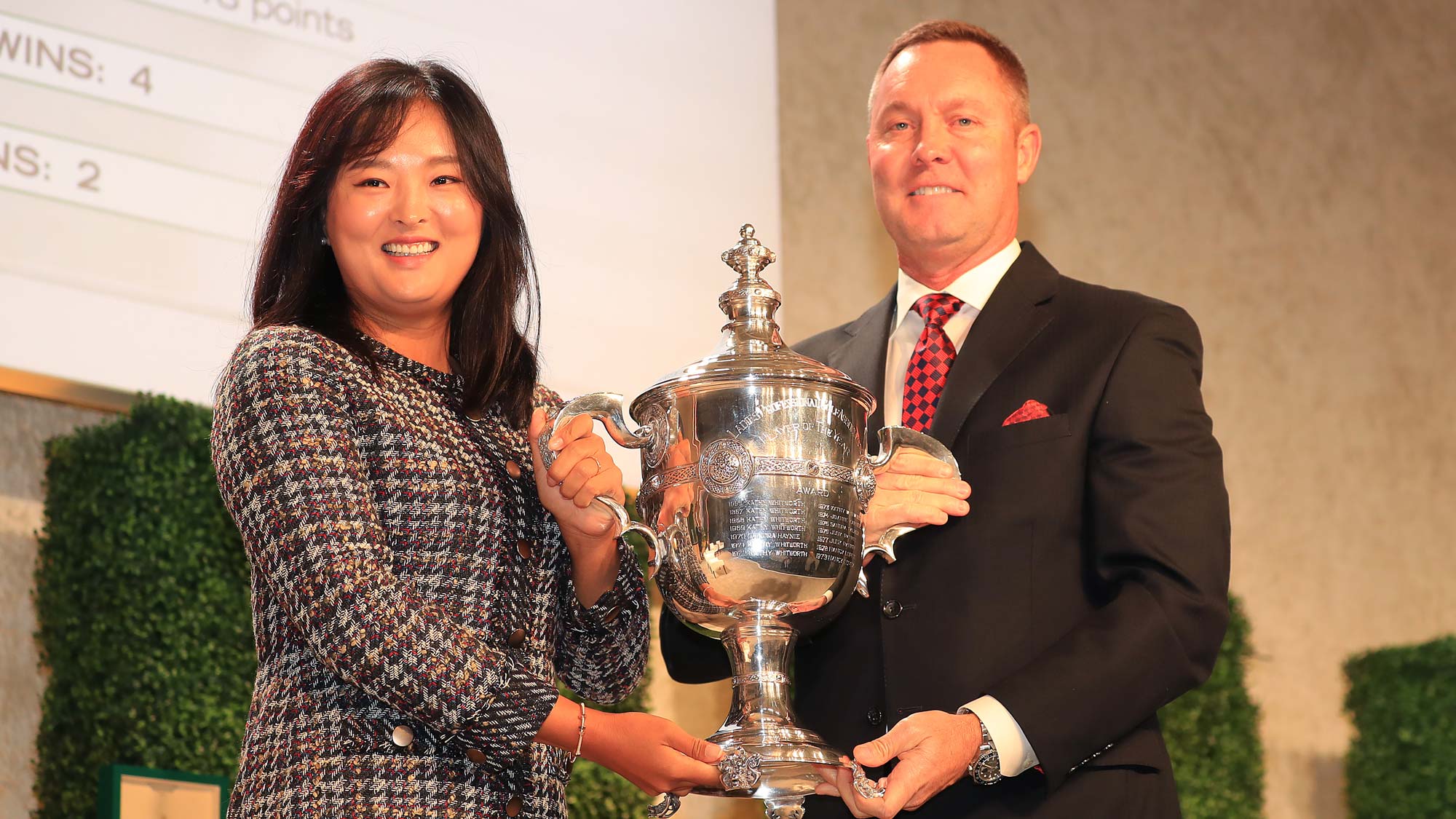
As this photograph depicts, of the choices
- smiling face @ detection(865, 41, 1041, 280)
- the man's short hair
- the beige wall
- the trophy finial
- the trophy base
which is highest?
the beige wall

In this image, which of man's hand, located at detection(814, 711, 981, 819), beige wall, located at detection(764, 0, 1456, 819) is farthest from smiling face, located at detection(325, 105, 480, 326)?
beige wall, located at detection(764, 0, 1456, 819)

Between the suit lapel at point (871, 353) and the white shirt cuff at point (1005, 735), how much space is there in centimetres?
52

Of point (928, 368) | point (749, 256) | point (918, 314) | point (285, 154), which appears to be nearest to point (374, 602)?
point (749, 256)

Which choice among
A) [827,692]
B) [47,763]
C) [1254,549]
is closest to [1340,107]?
[1254,549]

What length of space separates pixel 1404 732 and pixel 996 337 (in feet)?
8.62

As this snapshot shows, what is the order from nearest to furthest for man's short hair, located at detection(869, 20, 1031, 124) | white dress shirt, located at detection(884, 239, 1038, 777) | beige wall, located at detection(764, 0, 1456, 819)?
white dress shirt, located at detection(884, 239, 1038, 777), man's short hair, located at detection(869, 20, 1031, 124), beige wall, located at detection(764, 0, 1456, 819)

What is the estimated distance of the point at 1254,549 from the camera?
5352 mm

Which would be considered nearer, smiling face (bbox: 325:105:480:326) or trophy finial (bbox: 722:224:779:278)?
smiling face (bbox: 325:105:480:326)

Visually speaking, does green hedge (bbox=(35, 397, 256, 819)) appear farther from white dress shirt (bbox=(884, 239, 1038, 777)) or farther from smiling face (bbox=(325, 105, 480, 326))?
white dress shirt (bbox=(884, 239, 1038, 777))

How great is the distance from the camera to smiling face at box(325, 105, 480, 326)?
1.79 m

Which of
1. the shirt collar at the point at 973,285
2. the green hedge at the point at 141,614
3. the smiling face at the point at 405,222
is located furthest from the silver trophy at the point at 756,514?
the green hedge at the point at 141,614

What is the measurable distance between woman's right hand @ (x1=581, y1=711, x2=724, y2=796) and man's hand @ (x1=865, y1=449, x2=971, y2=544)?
408 mm

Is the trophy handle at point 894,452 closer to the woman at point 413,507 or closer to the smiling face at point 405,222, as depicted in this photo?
the woman at point 413,507

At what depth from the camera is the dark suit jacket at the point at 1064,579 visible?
1.94 metres
